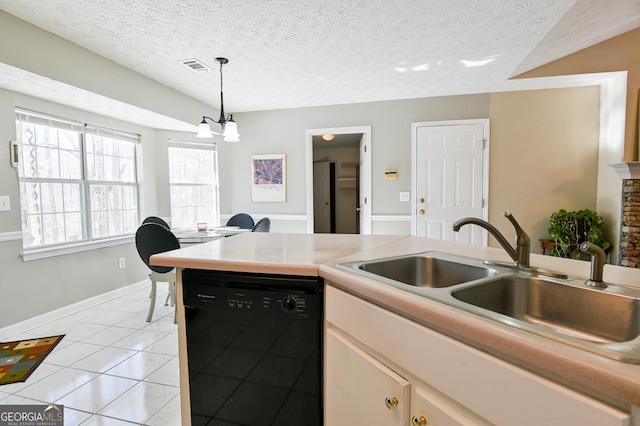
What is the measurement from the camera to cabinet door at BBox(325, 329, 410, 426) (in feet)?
2.60

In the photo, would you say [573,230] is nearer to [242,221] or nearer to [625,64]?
[625,64]

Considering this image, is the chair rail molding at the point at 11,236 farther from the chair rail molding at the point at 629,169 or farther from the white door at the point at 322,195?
the chair rail molding at the point at 629,169

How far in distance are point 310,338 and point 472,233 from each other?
3.46 metres

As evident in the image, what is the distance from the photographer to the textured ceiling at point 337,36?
2057mm

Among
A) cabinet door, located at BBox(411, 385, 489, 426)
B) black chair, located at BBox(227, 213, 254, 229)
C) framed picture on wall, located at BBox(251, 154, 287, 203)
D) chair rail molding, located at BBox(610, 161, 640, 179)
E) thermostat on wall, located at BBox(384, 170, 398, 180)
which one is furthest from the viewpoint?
framed picture on wall, located at BBox(251, 154, 287, 203)

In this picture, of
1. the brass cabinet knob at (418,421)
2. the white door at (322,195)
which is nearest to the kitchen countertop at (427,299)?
the brass cabinet knob at (418,421)

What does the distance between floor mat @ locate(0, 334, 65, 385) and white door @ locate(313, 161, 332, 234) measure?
5.21m

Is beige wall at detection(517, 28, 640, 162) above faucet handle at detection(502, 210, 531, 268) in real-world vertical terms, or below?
above

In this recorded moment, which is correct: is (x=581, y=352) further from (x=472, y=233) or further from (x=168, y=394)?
(x=472, y=233)

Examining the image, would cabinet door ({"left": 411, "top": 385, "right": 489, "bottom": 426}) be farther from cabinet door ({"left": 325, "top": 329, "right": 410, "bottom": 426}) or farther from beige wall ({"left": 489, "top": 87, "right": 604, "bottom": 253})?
beige wall ({"left": 489, "top": 87, "right": 604, "bottom": 253})

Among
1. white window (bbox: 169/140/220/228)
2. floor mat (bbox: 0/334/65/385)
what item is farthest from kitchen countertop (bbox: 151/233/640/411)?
white window (bbox: 169/140/220/228)

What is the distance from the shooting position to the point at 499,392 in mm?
562

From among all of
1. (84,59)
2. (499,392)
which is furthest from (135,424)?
(84,59)

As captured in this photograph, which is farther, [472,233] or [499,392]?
[472,233]
